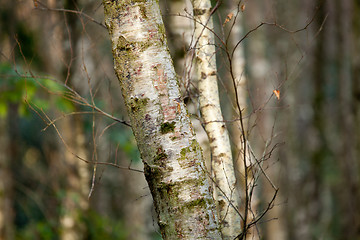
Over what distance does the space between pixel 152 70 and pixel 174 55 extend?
2161 millimetres

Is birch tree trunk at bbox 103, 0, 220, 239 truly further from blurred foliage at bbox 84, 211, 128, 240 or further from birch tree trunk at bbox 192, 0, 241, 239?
blurred foliage at bbox 84, 211, 128, 240

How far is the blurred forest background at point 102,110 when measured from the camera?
14.2 ft

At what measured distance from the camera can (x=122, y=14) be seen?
2.28 meters

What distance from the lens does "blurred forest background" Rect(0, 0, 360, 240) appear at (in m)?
4.33

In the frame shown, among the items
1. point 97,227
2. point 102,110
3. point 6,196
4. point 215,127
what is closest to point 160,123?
point 215,127

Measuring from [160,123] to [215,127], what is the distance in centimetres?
94

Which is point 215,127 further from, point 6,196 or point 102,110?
point 6,196

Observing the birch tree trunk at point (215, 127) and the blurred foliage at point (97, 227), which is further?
the blurred foliage at point (97, 227)

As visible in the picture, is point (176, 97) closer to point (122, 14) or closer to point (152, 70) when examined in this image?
point (152, 70)

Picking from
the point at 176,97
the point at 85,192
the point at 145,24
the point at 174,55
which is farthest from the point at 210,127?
the point at 85,192

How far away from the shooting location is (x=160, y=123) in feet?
7.22

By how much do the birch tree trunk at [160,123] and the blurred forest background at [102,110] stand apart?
26.2 inches

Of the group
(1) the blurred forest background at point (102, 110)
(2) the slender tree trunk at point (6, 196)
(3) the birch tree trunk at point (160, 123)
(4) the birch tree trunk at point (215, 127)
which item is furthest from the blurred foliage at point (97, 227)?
(3) the birch tree trunk at point (160, 123)

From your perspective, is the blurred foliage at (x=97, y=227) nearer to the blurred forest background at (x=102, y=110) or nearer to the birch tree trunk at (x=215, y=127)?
the blurred forest background at (x=102, y=110)
